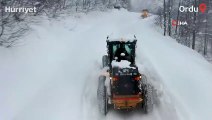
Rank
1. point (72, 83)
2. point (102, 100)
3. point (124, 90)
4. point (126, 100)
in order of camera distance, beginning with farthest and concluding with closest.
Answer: point (72, 83) < point (102, 100) < point (124, 90) < point (126, 100)

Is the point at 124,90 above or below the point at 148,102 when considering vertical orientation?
above

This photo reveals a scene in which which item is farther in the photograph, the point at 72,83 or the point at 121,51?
the point at 72,83

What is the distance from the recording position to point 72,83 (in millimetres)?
13656

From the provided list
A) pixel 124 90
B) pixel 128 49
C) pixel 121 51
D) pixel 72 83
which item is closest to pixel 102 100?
pixel 124 90

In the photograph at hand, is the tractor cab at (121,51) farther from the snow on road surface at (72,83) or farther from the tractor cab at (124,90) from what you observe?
the snow on road surface at (72,83)

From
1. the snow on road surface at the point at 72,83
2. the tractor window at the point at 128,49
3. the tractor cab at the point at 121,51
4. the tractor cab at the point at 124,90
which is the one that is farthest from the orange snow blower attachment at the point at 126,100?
the tractor window at the point at 128,49

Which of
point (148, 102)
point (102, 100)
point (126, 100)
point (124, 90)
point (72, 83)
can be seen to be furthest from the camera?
point (72, 83)

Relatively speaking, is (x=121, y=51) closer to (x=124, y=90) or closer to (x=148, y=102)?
(x=124, y=90)

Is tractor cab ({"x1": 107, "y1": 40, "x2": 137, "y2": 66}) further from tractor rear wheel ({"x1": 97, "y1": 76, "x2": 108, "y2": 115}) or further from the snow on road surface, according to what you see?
tractor rear wheel ({"x1": 97, "y1": 76, "x2": 108, "y2": 115})

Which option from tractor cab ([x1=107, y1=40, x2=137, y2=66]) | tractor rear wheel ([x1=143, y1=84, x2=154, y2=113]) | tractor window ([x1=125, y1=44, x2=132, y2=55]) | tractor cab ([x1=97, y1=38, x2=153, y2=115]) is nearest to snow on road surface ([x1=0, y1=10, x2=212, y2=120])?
tractor rear wheel ([x1=143, y1=84, x2=154, y2=113])

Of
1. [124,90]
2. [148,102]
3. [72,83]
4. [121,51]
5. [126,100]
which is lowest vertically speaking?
[72,83]

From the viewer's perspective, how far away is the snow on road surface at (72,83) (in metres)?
10.3

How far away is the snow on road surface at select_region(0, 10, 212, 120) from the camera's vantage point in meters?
10.3

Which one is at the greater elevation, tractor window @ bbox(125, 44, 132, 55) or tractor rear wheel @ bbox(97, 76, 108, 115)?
tractor window @ bbox(125, 44, 132, 55)
